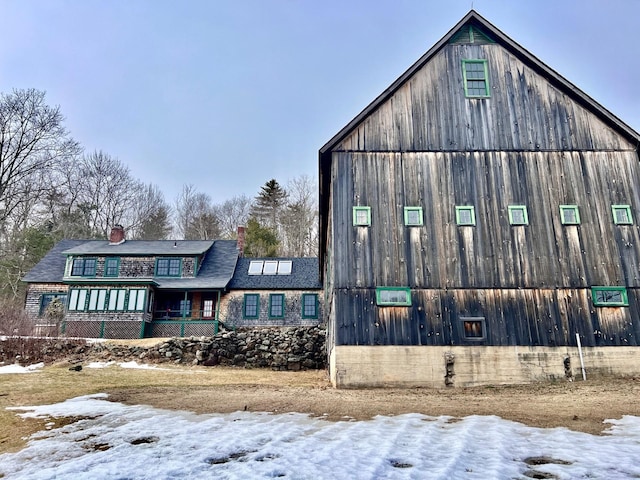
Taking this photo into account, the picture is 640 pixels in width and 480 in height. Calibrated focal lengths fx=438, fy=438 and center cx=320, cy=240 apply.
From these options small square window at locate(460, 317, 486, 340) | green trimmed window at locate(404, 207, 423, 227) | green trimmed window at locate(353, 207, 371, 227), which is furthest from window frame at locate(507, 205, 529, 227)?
green trimmed window at locate(353, 207, 371, 227)

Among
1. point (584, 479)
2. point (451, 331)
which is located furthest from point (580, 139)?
point (584, 479)

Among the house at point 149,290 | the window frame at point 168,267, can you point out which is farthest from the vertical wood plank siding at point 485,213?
the window frame at point 168,267

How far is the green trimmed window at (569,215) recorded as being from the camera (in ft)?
43.1

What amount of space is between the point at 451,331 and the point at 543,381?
2738 mm

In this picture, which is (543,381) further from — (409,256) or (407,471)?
(407,471)

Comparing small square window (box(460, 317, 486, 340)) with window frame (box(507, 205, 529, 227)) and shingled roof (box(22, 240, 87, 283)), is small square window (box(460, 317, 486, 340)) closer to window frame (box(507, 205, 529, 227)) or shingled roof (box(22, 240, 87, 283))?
window frame (box(507, 205, 529, 227))

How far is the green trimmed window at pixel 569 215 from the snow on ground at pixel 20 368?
1841 centimetres

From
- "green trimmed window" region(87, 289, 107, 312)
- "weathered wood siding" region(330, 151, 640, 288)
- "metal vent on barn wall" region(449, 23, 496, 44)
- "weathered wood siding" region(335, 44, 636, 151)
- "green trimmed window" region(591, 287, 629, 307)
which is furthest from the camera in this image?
"green trimmed window" region(87, 289, 107, 312)

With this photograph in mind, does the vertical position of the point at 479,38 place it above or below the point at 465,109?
above

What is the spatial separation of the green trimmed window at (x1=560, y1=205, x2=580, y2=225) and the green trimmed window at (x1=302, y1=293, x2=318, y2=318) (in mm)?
16867

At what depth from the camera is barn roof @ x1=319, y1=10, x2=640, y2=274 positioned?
13.8 metres

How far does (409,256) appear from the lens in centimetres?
1288

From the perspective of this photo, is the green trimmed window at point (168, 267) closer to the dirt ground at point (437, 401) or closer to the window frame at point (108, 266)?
the window frame at point (108, 266)

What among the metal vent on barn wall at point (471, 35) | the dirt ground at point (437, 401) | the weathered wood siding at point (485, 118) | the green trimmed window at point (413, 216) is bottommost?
the dirt ground at point (437, 401)
